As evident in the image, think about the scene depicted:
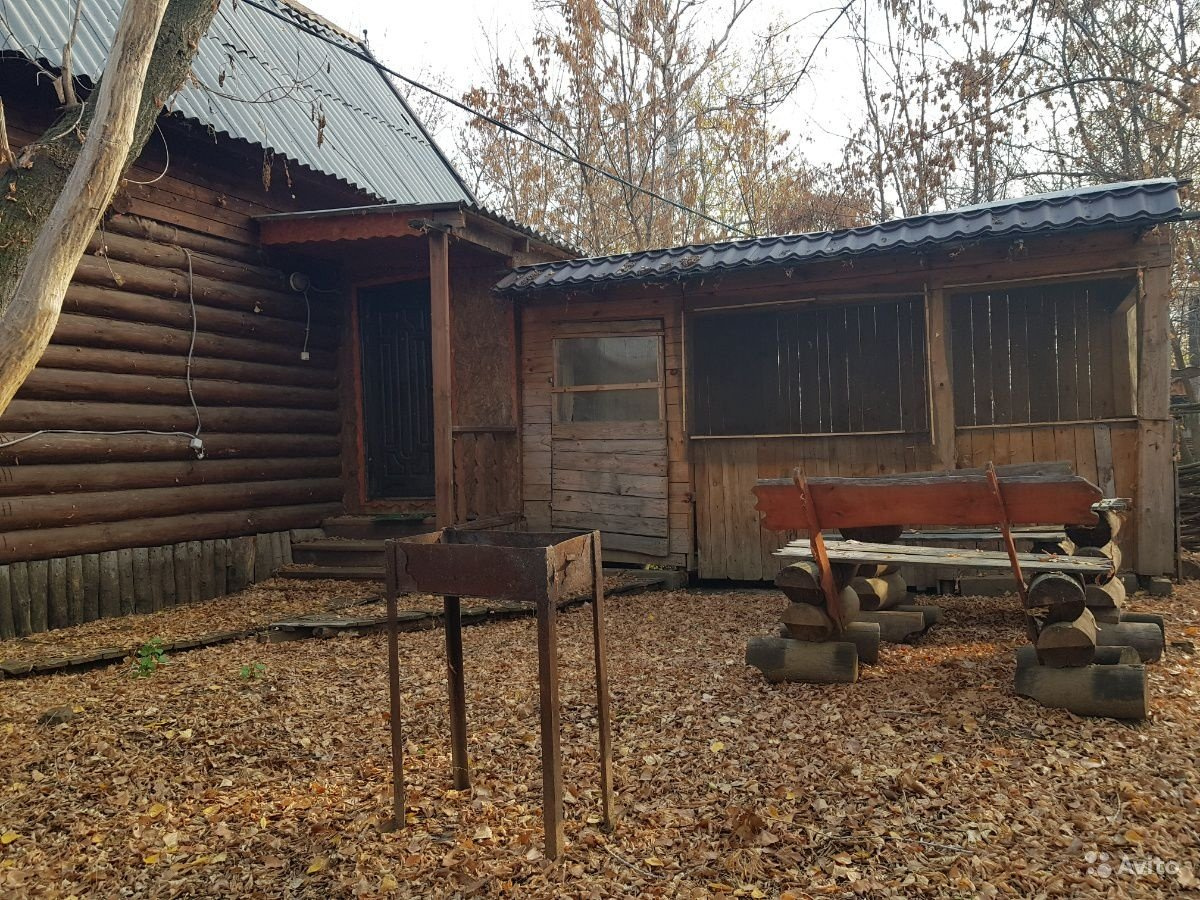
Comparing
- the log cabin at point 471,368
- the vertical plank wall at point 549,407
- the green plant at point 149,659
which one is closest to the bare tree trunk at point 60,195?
the green plant at point 149,659

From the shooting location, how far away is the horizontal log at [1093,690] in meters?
3.74

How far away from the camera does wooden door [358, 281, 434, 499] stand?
32.1 ft

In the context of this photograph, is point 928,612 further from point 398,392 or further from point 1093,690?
point 398,392

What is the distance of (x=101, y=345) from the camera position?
7082 millimetres

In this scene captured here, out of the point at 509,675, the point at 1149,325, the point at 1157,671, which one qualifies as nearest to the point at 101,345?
the point at 509,675

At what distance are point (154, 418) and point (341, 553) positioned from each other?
225cm

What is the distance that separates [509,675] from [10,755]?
256 cm

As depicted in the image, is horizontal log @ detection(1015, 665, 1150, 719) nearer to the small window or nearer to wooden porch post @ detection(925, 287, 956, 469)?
wooden porch post @ detection(925, 287, 956, 469)

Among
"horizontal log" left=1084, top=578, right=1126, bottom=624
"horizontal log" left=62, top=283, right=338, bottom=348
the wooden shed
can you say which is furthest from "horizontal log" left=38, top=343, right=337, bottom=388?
"horizontal log" left=1084, top=578, right=1126, bottom=624

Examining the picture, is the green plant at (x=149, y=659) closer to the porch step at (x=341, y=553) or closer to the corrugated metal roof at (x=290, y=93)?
the porch step at (x=341, y=553)

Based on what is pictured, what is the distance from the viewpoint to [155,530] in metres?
7.44

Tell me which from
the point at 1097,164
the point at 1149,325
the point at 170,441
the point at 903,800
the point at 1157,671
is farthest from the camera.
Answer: the point at 1097,164

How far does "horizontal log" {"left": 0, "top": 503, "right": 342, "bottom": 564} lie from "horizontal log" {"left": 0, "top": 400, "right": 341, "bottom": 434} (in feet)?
2.84

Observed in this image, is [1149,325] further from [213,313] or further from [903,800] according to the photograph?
[213,313]
